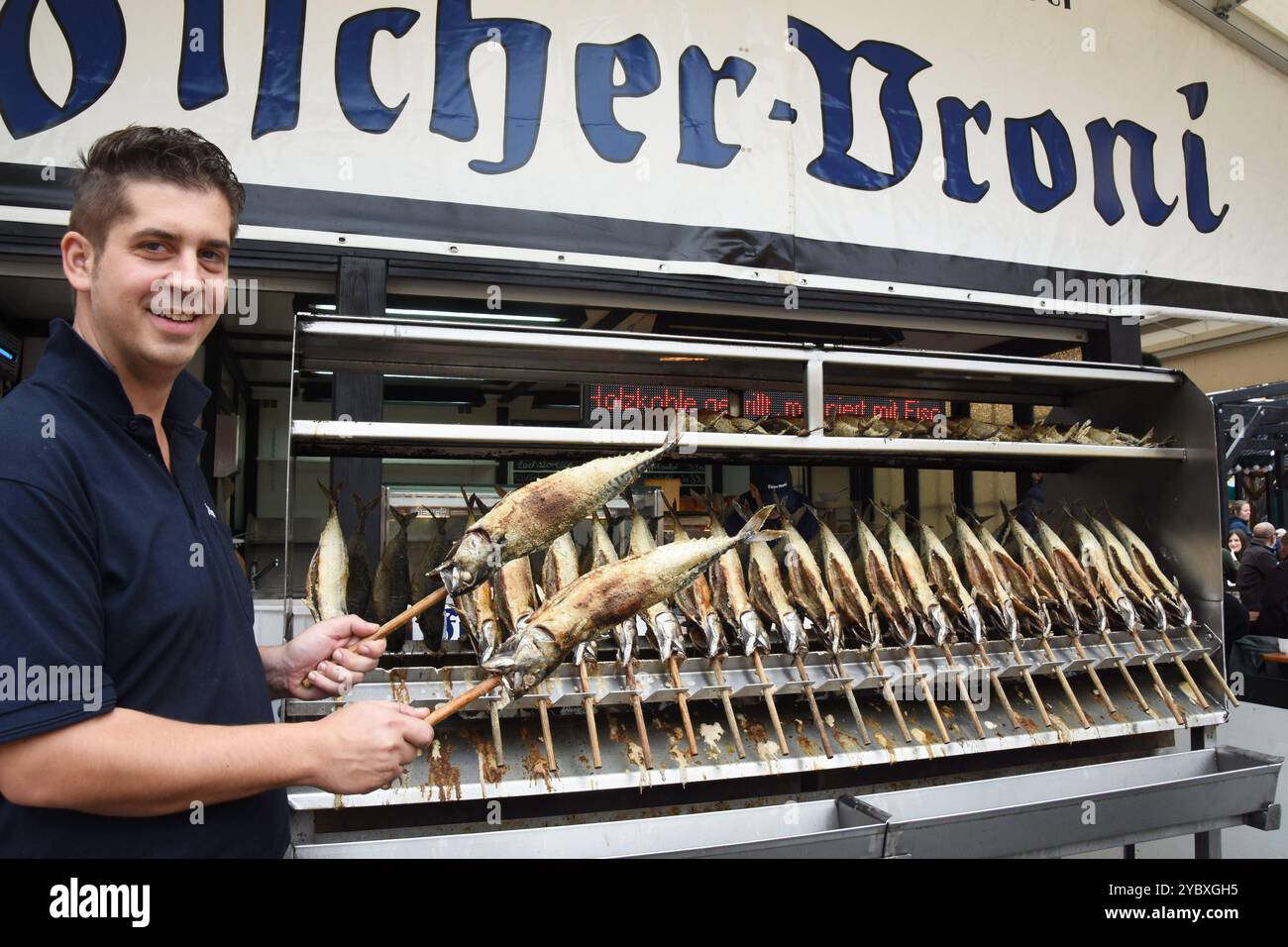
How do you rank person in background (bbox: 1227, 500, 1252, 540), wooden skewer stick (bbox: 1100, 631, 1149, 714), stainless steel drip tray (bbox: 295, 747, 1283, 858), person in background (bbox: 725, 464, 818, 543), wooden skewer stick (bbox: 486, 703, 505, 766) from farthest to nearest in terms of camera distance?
person in background (bbox: 1227, 500, 1252, 540), person in background (bbox: 725, 464, 818, 543), wooden skewer stick (bbox: 1100, 631, 1149, 714), wooden skewer stick (bbox: 486, 703, 505, 766), stainless steel drip tray (bbox: 295, 747, 1283, 858)

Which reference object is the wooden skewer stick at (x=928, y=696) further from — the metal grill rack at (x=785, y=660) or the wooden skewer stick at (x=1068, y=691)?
the wooden skewer stick at (x=1068, y=691)

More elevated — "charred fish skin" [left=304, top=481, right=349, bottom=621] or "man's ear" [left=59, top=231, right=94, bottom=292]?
"man's ear" [left=59, top=231, right=94, bottom=292]

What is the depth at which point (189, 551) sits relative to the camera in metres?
1.52

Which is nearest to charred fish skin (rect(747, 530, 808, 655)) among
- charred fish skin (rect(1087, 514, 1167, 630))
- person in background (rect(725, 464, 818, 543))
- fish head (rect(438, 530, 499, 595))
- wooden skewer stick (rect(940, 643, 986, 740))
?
wooden skewer stick (rect(940, 643, 986, 740))

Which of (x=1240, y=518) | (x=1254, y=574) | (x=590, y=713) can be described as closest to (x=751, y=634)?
(x=590, y=713)

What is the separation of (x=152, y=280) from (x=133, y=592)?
1.86 feet

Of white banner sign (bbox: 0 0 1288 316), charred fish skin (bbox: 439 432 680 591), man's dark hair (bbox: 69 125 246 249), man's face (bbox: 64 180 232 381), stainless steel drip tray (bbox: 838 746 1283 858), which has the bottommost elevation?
stainless steel drip tray (bbox: 838 746 1283 858)

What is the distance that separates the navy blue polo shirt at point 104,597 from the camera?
1.22 m

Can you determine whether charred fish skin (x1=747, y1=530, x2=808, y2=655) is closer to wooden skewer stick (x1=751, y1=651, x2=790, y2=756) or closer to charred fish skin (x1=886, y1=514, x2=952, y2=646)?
wooden skewer stick (x1=751, y1=651, x2=790, y2=756)

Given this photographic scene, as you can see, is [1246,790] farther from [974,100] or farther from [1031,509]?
[974,100]

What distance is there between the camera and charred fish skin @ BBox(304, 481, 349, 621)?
277cm

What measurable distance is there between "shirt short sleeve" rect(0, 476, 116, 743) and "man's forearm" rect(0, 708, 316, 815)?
4cm

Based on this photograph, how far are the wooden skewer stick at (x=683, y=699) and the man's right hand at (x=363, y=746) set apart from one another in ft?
5.05
